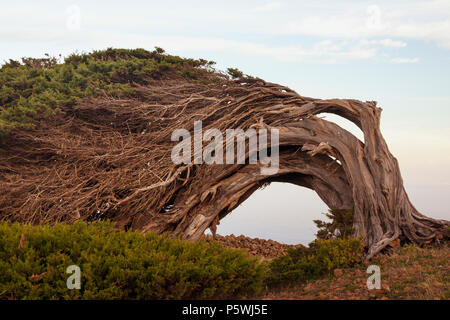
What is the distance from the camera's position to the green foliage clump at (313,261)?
9.18 meters

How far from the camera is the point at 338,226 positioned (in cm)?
1184

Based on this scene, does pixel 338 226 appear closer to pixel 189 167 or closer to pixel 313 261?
pixel 313 261

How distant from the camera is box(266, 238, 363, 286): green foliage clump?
9180 millimetres

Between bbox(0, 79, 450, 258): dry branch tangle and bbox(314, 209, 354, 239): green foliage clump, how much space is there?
27 cm

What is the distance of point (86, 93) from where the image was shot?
13.4 metres

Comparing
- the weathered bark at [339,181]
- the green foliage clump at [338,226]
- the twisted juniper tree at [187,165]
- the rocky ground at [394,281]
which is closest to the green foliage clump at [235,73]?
the twisted juniper tree at [187,165]

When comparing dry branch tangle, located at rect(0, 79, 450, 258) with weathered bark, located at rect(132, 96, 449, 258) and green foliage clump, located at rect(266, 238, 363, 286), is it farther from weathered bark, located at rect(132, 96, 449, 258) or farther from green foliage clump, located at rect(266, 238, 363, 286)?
green foliage clump, located at rect(266, 238, 363, 286)

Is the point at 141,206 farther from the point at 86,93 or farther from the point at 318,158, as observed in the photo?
the point at 318,158

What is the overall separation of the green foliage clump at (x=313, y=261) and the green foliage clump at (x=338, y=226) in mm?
1624

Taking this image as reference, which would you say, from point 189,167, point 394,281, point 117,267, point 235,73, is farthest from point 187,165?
point 394,281

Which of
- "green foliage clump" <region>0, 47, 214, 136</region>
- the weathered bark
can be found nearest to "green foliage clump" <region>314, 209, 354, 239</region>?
the weathered bark

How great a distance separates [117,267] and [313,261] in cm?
438

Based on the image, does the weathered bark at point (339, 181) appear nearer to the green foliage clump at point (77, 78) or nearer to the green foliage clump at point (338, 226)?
the green foliage clump at point (338, 226)
